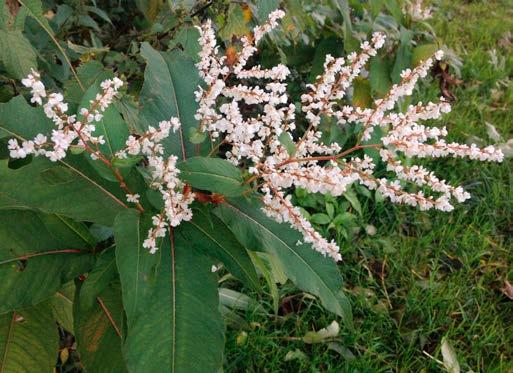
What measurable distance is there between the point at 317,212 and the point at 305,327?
0.78 metres

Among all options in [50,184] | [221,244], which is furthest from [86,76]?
[221,244]

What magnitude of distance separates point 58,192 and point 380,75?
1681 mm

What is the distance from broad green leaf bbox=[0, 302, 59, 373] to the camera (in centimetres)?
157

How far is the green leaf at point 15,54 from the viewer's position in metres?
1.49

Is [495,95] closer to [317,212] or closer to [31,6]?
[317,212]

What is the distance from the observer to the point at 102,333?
5.06ft

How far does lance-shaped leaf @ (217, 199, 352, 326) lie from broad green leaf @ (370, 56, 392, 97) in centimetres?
126

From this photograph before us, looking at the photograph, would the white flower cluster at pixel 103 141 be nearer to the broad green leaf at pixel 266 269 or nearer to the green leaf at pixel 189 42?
the broad green leaf at pixel 266 269

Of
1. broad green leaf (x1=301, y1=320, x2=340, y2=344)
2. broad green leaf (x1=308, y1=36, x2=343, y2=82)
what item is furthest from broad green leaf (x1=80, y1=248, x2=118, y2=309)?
broad green leaf (x1=308, y1=36, x2=343, y2=82)

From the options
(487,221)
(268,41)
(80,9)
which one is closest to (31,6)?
(80,9)

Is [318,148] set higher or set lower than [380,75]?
higher

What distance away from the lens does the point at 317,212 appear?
3.09 m

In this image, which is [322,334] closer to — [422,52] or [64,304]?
[64,304]

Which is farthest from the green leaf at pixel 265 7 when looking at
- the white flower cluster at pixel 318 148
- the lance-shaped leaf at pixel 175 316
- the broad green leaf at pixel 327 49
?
the broad green leaf at pixel 327 49
